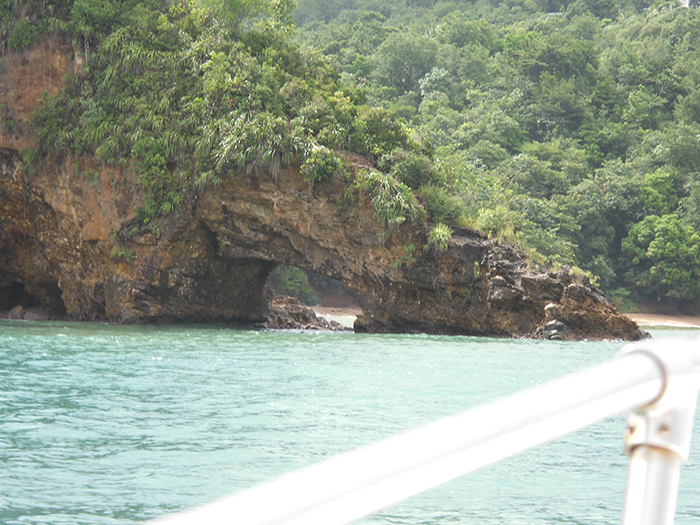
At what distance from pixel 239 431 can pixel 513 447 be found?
5.91 metres

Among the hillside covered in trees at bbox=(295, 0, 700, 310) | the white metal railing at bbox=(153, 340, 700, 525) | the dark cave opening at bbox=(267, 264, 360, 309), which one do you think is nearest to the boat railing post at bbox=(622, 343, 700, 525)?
the white metal railing at bbox=(153, 340, 700, 525)

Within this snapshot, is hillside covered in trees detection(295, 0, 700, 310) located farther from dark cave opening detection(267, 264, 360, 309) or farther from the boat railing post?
the boat railing post

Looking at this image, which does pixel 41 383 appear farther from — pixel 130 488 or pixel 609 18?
pixel 609 18

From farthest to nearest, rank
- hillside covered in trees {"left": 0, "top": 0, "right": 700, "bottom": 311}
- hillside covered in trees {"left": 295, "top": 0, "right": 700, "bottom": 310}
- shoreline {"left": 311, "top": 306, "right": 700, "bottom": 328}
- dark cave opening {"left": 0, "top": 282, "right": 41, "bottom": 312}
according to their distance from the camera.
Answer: hillside covered in trees {"left": 295, "top": 0, "right": 700, "bottom": 310}, shoreline {"left": 311, "top": 306, "right": 700, "bottom": 328}, dark cave opening {"left": 0, "top": 282, "right": 41, "bottom": 312}, hillside covered in trees {"left": 0, "top": 0, "right": 700, "bottom": 311}

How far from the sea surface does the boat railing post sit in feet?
0.26

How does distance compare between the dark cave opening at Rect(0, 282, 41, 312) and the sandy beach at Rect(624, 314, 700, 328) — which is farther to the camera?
the sandy beach at Rect(624, 314, 700, 328)

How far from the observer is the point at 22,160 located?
66.6 feet

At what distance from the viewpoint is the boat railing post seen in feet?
2.97

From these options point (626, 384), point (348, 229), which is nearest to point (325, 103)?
point (348, 229)

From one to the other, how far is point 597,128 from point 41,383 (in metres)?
39.0

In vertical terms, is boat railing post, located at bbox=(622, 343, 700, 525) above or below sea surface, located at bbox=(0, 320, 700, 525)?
above

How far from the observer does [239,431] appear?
6.45 m

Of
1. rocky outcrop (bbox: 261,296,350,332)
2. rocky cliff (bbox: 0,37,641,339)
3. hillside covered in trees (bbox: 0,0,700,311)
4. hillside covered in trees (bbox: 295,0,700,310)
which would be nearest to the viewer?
rocky cliff (bbox: 0,37,641,339)

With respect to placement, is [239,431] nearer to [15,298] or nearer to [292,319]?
[292,319]
